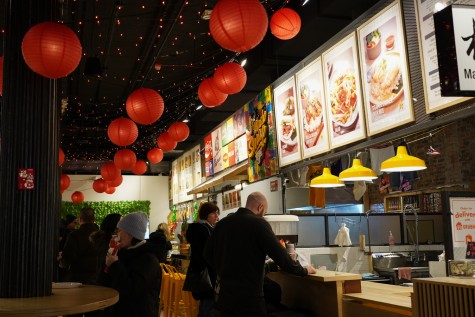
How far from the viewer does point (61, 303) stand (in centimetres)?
277

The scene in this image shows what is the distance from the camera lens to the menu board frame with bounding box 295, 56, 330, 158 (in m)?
6.51

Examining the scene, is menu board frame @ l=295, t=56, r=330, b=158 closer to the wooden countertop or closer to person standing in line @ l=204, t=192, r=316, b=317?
the wooden countertop

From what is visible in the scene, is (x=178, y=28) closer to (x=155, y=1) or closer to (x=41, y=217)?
(x=155, y=1)

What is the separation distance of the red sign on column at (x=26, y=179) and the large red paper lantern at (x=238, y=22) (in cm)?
186

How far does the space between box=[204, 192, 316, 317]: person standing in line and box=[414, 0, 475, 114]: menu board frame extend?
1980 millimetres

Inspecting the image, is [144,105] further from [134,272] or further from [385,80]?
[134,272]

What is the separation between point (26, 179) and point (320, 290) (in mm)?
2832

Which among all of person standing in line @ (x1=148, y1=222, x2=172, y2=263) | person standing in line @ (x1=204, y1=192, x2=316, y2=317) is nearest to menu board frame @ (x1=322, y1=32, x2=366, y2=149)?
person standing in line @ (x1=204, y1=192, x2=316, y2=317)

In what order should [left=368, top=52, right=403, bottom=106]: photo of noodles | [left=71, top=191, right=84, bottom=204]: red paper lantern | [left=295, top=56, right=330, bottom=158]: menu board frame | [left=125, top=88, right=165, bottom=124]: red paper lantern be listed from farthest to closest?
1. [left=71, top=191, right=84, bottom=204]: red paper lantern
2. [left=295, top=56, right=330, bottom=158]: menu board frame
3. [left=125, top=88, right=165, bottom=124]: red paper lantern
4. [left=368, top=52, right=403, bottom=106]: photo of noodles

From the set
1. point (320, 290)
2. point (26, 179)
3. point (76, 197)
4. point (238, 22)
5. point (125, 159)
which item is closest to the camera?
point (26, 179)

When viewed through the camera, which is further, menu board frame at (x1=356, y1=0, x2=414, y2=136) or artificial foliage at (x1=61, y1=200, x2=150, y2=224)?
artificial foliage at (x1=61, y1=200, x2=150, y2=224)

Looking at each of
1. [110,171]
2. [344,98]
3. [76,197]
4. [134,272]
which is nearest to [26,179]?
[134,272]

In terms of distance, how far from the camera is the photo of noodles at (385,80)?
493cm

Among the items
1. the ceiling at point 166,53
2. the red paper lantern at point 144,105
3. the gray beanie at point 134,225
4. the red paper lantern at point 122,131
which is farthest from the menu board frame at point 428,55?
the red paper lantern at point 122,131
